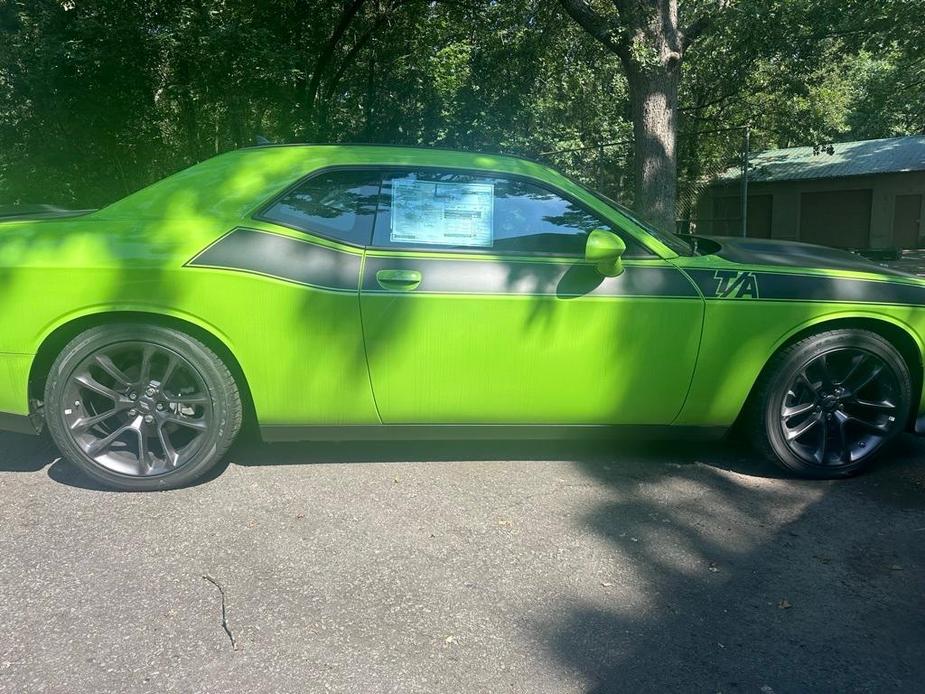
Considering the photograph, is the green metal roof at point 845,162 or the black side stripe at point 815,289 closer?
the black side stripe at point 815,289

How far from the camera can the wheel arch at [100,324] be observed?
3.33 m

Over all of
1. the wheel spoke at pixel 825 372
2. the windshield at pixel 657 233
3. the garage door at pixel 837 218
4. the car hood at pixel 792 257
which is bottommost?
the wheel spoke at pixel 825 372

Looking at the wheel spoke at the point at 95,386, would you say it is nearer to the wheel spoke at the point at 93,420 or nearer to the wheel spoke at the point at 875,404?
the wheel spoke at the point at 93,420

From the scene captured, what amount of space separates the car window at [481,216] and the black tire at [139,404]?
3.53 ft

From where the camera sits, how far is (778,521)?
330cm

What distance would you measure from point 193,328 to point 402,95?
40.9 feet

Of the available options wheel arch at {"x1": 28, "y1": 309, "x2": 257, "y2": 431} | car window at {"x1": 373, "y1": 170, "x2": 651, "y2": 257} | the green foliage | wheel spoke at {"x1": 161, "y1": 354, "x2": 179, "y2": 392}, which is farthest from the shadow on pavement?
the green foliage

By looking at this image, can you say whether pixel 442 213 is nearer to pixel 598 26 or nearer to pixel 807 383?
pixel 807 383

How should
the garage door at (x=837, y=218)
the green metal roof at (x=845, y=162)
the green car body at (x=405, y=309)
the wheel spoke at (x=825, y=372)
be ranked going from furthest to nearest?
the garage door at (x=837, y=218)
the green metal roof at (x=845, y=162)
the wheel spoke at (x=825, y=372)
the green car body at (x=405, y=309)

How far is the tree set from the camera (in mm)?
8414

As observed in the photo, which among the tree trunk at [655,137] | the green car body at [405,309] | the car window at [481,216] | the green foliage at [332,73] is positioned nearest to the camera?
the green car body at [405,309]

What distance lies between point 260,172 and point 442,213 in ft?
2.95

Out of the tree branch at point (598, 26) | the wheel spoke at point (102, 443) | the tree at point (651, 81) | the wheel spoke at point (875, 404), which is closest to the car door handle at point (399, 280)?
the wheel spoke at point (102, 443)

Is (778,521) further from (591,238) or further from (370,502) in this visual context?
(370,502)
